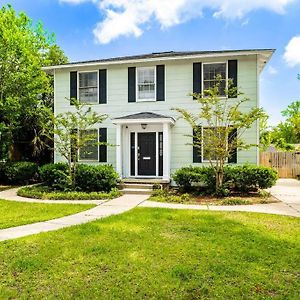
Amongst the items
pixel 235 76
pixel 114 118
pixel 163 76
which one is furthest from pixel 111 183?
pixel 235 76

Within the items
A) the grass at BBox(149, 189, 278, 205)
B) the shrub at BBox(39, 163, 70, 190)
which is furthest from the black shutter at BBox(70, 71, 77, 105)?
the grass at BBox(149, 189, 278, 205)

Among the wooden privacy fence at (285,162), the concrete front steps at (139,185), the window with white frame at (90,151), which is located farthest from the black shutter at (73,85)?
the wooden privacy fence at (285,162)

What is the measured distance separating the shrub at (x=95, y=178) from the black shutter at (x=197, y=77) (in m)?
4.87

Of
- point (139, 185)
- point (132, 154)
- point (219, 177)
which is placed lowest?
point (139, 185)

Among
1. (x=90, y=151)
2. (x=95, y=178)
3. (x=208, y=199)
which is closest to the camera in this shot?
(x=208, y=199)

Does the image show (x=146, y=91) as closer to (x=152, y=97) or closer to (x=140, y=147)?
(x=152, y=97)

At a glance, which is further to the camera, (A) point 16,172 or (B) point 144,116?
(A) point 16,172

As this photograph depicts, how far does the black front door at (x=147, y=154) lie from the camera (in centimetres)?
1289

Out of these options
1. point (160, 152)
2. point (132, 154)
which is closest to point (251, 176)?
point (160, 152)

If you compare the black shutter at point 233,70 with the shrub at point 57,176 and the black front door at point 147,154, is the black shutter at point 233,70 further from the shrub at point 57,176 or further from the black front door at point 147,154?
the shrub at point 57,176

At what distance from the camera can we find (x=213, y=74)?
1248cm

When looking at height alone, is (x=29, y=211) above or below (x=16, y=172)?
below

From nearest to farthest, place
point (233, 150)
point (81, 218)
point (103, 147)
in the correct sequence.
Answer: point (81, 218)
point (233, 150)
point (103, 147)

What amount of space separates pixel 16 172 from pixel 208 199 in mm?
8913
